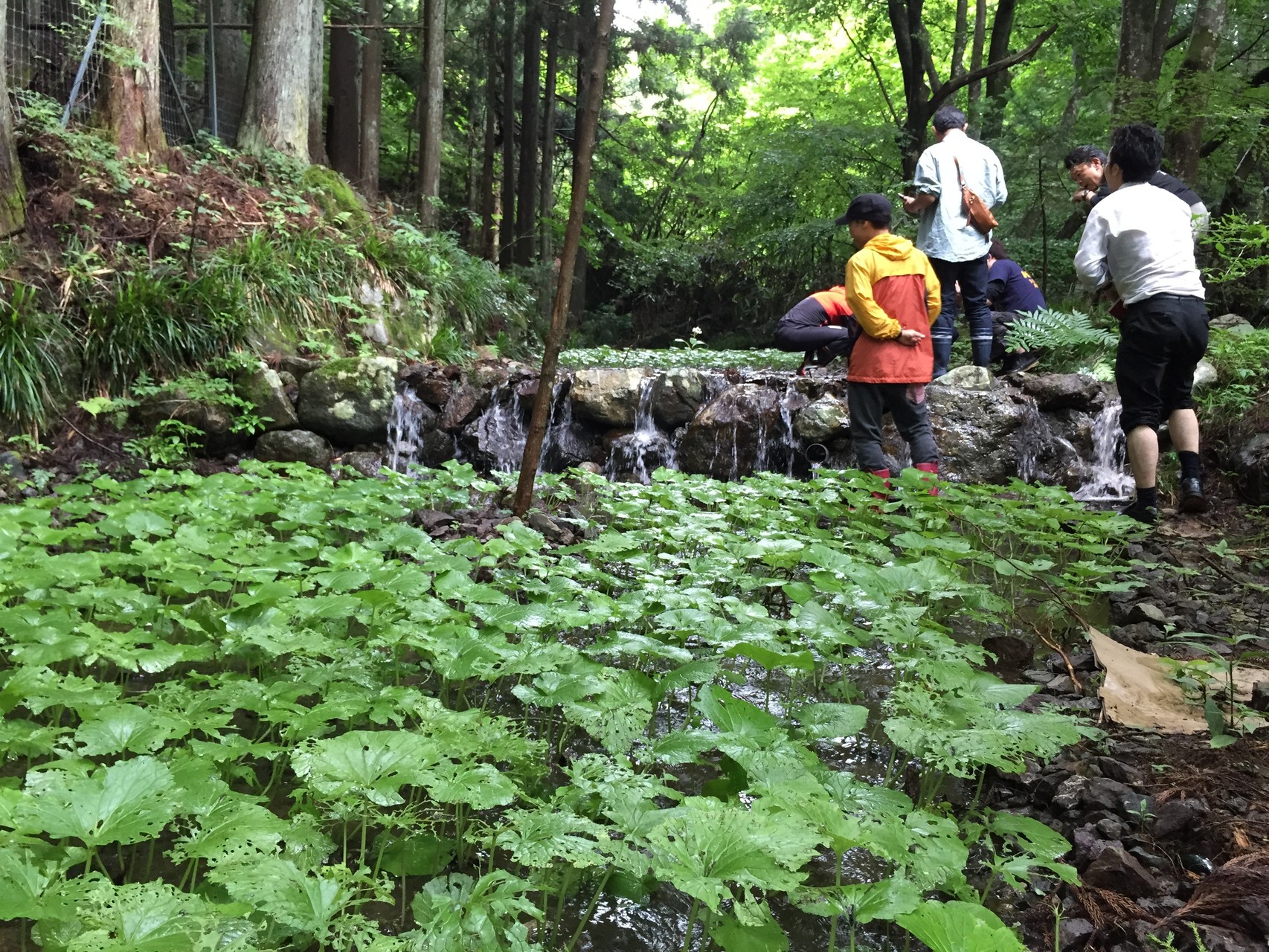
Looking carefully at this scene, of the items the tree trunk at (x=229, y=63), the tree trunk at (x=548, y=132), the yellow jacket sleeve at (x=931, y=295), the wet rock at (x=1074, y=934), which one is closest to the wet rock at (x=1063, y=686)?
the wet rock at (x=1074, y=934)

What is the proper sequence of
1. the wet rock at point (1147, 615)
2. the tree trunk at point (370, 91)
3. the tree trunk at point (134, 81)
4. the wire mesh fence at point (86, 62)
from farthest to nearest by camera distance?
the tree trunk at point (370, 91) < the tree trunk at point (134, 81) < the wire mesh fence at point (86, 62) < the wet rock at point (1147, 615)

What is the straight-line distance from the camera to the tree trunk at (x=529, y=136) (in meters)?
15.6

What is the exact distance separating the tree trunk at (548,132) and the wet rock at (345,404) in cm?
997

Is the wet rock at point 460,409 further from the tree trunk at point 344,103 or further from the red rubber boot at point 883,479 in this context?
the tree trunk at point 344,103

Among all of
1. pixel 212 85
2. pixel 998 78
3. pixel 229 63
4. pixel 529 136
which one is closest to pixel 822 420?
pixel 212 85

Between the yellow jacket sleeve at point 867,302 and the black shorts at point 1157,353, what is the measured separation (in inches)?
50.2

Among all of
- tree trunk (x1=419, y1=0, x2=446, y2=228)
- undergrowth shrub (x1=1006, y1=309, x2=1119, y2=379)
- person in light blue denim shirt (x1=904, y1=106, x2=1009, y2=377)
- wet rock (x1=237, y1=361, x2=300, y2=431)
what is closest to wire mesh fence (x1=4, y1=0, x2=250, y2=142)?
tree trunk (x1=419, y1=0, x2=446, y2=228)

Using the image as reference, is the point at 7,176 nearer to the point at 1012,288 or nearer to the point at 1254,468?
the point at 1012,288

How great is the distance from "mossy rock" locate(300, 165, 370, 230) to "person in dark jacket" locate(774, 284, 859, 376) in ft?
18.3

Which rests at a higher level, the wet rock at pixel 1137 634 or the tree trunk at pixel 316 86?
the tree trunk at pixel 316 86

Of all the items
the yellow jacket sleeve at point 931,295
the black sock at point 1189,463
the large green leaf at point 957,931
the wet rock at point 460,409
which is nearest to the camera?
the large green leaf at point 957,931

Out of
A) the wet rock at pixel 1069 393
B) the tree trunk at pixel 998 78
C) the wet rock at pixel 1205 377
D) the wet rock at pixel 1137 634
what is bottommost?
the wet rock at pixel 1137 634

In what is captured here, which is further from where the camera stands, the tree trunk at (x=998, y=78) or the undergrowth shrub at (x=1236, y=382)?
the tree trunk at (x=998, y=78)

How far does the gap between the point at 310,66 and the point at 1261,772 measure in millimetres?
12988
